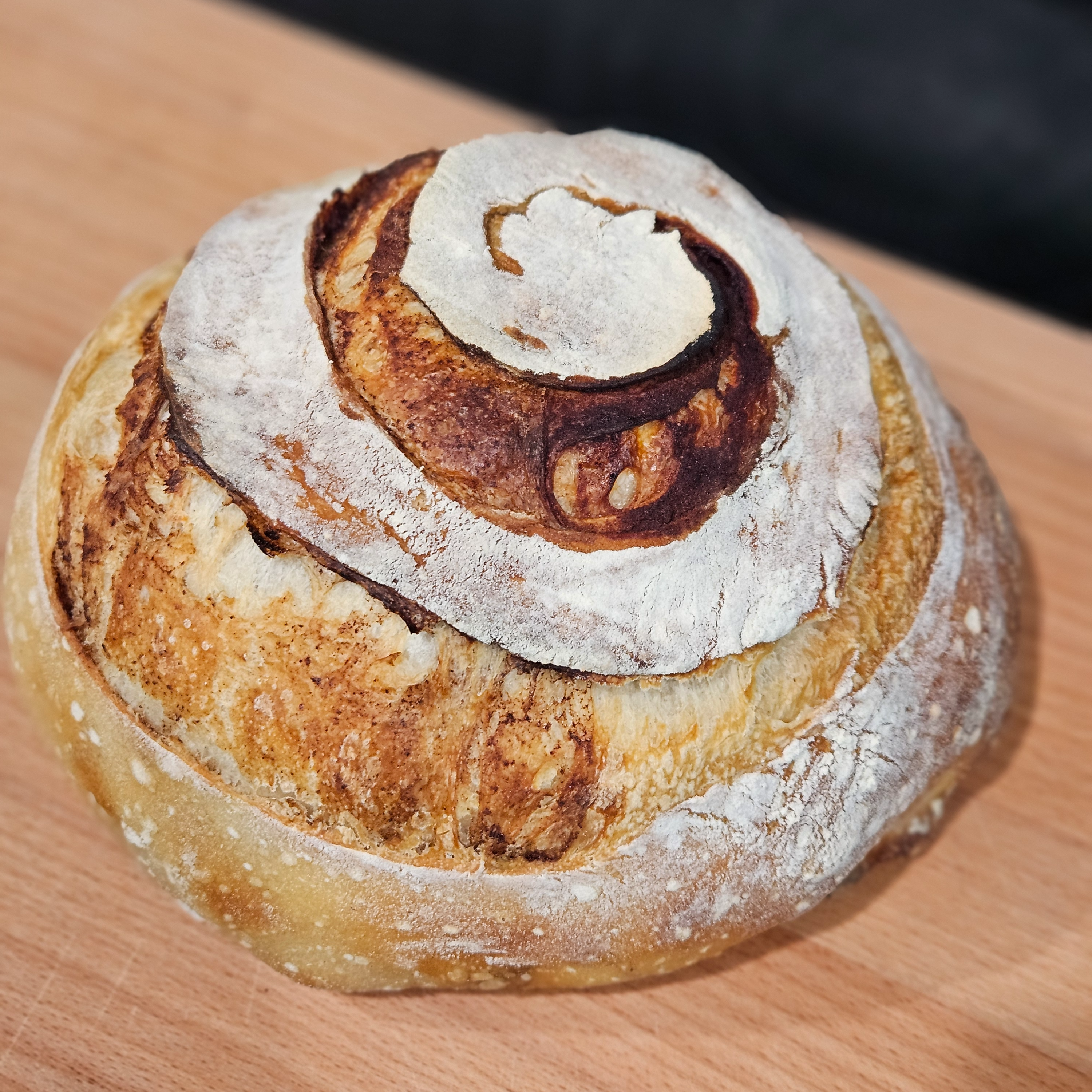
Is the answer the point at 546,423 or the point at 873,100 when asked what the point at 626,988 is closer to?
the point at 546,423

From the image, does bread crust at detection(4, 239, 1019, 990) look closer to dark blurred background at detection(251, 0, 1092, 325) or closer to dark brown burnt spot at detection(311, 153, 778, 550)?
dark brown burnt spot at detection(311, 153, 778, 550)

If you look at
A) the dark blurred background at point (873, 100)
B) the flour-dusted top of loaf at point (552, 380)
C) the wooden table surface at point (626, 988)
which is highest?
the dark blurred background at point (873, 100)

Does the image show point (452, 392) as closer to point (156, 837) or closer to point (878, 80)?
point (156, 837)

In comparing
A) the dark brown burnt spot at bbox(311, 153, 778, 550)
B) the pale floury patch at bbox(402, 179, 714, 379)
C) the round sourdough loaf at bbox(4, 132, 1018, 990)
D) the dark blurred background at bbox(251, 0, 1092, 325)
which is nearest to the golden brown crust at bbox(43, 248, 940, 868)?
the round sourdough loaf at bbox(4, 132, 1018, 990)

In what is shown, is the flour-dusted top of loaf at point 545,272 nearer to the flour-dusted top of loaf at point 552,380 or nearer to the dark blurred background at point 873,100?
the flour-dusted top of loaf at point 552,380

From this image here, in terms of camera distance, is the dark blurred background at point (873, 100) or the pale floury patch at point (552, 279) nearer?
the pale floury patch at point (552, 279)

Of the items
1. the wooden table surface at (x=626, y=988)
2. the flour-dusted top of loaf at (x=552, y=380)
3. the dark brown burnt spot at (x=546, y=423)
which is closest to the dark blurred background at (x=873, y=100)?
the wooden table surface at (x=626, y=988)

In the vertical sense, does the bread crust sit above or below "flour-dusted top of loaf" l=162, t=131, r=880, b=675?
below

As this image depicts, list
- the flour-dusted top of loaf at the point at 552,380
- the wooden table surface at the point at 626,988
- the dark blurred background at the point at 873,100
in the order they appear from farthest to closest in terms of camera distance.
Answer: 1. the dark blurred background at the point at 873,100
2. the wooden table surface at the point at 626,988
3. the flour-dusted top of loaf at the point at 552,380
